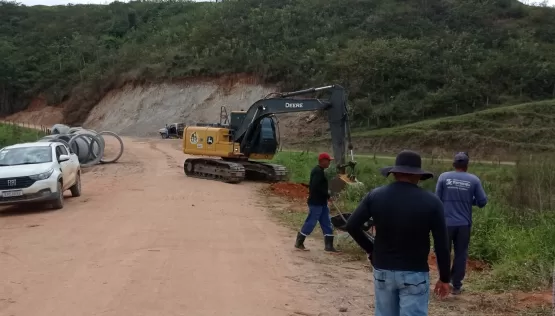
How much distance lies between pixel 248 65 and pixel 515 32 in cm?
2395

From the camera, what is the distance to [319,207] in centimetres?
1158

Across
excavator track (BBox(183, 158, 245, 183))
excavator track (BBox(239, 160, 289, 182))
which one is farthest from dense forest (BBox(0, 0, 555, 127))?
excavator track (BBox(183, 158, 245, 183))

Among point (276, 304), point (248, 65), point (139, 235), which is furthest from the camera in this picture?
point (248, 65)

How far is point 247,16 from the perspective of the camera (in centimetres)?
6769

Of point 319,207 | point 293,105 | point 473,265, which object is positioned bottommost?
point 473,265

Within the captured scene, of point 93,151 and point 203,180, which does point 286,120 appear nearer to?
point 93,151

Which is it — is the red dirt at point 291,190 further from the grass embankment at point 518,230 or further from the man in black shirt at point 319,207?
the man in black shirt at point 319,207

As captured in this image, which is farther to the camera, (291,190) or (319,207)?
(291,190)

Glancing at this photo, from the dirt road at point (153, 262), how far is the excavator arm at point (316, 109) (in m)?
2.86

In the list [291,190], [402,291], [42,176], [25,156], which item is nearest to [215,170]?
[291,190]

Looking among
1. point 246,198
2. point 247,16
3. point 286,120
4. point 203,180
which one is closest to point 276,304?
point 246,198

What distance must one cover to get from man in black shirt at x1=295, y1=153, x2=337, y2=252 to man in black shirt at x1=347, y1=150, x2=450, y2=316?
6.09m

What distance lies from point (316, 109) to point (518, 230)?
9286 mm

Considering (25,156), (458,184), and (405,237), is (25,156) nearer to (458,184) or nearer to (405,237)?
(458,184)
